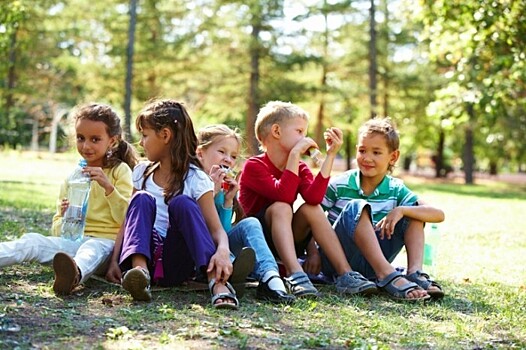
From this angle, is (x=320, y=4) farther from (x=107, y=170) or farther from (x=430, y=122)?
(x=107, y=170)

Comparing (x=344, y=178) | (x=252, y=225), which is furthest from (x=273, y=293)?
(x=344, y=178)

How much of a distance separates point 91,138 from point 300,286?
1479 millimetres

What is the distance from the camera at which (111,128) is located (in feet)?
13.9

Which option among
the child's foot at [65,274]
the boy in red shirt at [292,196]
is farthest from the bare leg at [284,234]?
the child's foot at [65,274]

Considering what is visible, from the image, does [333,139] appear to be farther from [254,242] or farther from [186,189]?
[186,189]

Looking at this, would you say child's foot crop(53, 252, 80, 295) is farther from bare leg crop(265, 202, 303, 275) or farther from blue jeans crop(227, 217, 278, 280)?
bare leg crop(265, 202, 303, 275)

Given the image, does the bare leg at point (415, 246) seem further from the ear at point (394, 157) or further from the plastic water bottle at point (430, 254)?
the plastic water bottle at point (430, 254)

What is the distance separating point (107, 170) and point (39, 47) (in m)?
26.6

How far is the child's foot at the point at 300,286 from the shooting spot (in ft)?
12.8

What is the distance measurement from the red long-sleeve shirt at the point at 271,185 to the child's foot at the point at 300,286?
1.50 ft

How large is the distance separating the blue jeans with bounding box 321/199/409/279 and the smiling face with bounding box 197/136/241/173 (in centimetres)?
75

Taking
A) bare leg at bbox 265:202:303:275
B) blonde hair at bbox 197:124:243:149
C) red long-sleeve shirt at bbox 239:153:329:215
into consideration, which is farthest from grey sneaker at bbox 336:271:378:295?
blonde hair at bbox 197:124:243:149

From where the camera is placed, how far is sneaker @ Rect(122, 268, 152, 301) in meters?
3.42

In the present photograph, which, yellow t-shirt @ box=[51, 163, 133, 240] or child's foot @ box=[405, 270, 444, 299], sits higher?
yellow t-shirt @ box=[51, 163, 133, 240]
